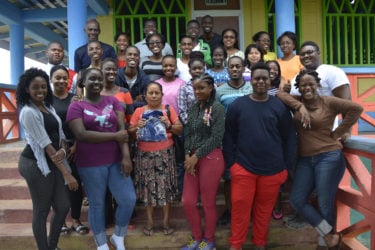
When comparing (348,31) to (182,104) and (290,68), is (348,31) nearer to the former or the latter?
(290,68)

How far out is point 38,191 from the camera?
9.09 feet

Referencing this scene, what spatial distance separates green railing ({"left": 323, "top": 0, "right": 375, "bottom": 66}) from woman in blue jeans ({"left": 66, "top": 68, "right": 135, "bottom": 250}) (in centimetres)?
664

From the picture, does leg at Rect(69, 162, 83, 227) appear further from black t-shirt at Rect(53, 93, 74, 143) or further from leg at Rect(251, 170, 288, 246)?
leg at Rect(251, 170, 288, 246)

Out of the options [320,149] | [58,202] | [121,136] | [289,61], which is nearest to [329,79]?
[320,149]

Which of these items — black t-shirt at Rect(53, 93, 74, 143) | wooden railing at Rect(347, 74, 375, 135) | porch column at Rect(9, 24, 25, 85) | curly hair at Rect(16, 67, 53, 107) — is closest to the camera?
curly hair at Rect(16, 67, 53, 107)

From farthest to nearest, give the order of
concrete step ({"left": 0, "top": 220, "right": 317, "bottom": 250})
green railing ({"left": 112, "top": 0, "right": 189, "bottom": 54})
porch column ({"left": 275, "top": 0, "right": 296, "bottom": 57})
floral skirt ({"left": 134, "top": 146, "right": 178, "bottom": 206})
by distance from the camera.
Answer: green railing ({"left": 112, "top": 0, "right": 189, "bottom": 54}) → porch column ({"left": 275, "top": 0, "right": 296, "bottom": 57}) → concrete step ({"left": 0, "top": 220, "right": 317, "bottom": 250}) → floral skirt ({"left": 134, "top": 146, "right": 178, "bottom": 206})

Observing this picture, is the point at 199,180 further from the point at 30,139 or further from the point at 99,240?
the point at 30,139

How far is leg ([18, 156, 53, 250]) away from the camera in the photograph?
9.02ft

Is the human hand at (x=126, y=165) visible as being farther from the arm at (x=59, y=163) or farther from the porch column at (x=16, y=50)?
the porch column at (x=16, y=50)

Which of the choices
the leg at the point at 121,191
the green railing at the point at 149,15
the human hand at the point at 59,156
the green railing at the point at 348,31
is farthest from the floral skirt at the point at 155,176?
the green railing at the point at 348,31

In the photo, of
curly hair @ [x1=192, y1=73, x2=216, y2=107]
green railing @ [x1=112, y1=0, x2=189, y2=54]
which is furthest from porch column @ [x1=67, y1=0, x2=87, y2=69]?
curly hair @ [x1=192, y1=73, x2=216, y2=107]

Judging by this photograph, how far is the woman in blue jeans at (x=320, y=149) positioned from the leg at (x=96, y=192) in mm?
1633

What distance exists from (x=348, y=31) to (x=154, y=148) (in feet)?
23.1

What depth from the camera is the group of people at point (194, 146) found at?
2.86 metres
